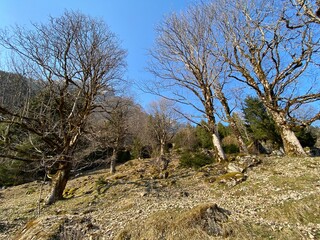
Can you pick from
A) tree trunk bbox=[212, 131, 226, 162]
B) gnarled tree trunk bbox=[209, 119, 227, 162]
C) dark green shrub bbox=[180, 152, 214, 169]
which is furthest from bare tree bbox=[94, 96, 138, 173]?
tree trunk bbox=[212, 131, 226, 162]

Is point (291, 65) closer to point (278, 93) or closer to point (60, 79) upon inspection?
point (278, 93)

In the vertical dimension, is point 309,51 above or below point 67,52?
below

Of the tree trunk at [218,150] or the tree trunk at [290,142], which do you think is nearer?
the tree trunk at [290,142]

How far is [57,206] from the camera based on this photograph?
264 inches

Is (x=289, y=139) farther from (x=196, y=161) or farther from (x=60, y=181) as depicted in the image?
(x=60, y=181)

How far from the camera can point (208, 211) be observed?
3.54m

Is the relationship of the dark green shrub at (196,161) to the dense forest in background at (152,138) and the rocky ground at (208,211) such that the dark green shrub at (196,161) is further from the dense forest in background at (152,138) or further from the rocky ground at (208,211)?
the rocky ground at (208,211)

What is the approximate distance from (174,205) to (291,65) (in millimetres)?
7305

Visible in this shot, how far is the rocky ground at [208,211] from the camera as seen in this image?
3244 mm

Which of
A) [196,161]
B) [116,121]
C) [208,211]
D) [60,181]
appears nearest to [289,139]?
[196,161]

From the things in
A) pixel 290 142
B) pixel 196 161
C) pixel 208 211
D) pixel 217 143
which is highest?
pixel 217 143

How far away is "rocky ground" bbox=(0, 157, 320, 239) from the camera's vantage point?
10.6ft

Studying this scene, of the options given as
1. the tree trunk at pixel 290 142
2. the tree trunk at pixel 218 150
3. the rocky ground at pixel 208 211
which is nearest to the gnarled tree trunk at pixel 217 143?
the tree trunk at pixel 218 150

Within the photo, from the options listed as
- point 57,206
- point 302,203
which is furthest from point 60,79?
point 302,203
